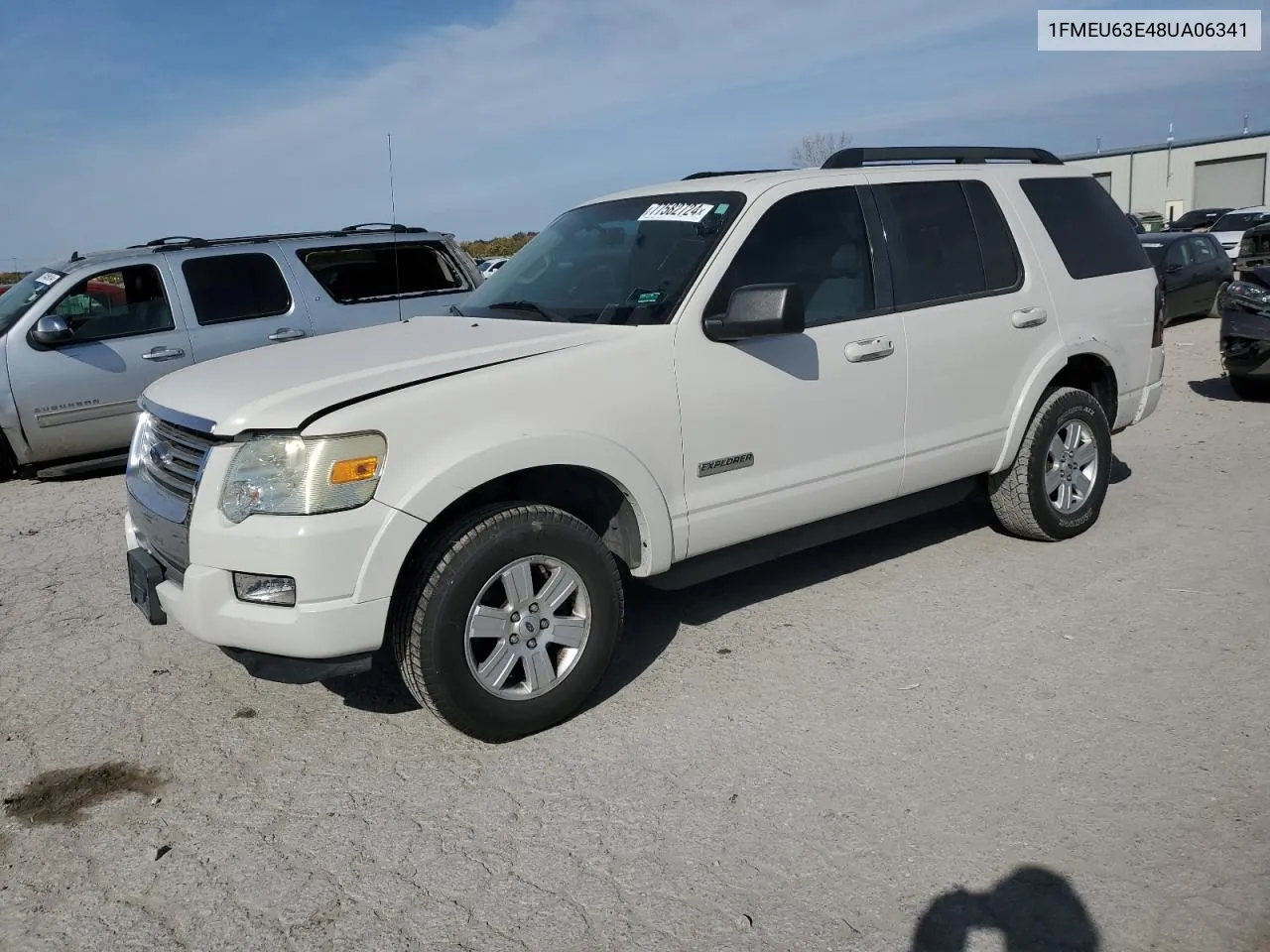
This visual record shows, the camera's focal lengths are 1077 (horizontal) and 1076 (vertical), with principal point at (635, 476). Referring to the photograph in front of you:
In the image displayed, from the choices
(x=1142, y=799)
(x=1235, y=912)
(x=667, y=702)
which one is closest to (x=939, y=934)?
(x=1235, y=912)

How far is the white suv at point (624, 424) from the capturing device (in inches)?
134

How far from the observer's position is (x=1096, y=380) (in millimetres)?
5859

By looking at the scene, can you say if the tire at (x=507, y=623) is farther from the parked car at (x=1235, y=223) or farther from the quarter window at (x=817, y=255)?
the parked car at (x=1235, y=223)

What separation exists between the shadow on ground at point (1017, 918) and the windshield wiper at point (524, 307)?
8.47ft

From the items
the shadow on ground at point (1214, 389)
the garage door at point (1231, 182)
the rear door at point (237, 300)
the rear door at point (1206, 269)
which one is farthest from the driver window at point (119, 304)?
the garage door at point (1231, 182)

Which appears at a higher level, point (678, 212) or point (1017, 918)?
point (678, 212)

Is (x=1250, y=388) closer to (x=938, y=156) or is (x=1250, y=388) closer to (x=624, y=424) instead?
(x=938, y=156)

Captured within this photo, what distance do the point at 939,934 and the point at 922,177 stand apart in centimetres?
355

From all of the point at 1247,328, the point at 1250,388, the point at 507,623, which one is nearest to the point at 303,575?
the point at 507,623

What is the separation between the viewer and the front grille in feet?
11.8

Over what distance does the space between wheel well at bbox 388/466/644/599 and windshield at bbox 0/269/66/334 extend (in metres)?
6.22

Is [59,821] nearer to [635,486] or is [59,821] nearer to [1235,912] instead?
[635,486]

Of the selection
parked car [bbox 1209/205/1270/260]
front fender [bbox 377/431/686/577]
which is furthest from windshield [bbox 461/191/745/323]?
parked car [bbox 1209/205/1270/260]

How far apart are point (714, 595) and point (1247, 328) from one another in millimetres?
6249
